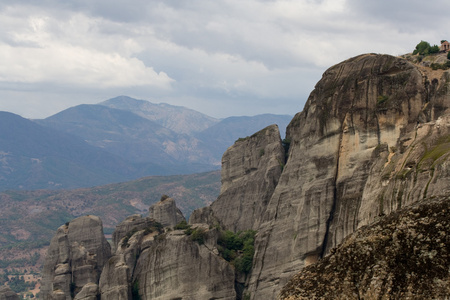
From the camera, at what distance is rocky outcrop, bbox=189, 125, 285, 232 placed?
92500 millimetres

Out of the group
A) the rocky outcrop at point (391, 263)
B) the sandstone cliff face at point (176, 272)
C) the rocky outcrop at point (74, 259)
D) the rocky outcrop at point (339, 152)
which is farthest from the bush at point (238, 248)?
the rocky outcrop at point (391, 263)

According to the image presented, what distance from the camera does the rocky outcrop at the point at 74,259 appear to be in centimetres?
9006

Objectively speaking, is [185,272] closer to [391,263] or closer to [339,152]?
[339,152]

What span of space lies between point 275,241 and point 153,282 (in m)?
13.5

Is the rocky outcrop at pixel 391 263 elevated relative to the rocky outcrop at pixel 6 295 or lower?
elevated

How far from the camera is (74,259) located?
301 feet

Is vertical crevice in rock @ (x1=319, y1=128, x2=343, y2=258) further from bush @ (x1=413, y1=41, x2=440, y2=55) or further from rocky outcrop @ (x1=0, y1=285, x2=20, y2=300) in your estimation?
rocky outcrop @ (x1=0, y1=285, x2=20, y2=300)

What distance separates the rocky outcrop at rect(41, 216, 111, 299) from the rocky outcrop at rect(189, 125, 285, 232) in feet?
36.9

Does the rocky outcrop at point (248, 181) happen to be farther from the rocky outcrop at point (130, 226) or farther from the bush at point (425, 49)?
the bush at point (425, 49)

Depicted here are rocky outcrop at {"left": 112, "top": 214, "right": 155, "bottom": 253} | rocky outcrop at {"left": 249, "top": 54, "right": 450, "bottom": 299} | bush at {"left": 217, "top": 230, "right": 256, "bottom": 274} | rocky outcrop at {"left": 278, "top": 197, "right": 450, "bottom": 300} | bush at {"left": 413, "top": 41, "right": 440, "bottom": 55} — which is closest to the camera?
rocky outcrop at {"left": 278, "top": 197, "right": 450, "bottom": 300}

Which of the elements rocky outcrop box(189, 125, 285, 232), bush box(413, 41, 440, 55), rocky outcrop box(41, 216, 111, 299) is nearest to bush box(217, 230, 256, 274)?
rocky outcrop box(189, 125, 285, 232)

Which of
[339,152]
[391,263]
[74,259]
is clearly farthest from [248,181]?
[391,263]

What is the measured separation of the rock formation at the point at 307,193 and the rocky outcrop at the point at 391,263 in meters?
32.8

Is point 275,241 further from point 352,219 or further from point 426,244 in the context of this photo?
point 426,244
